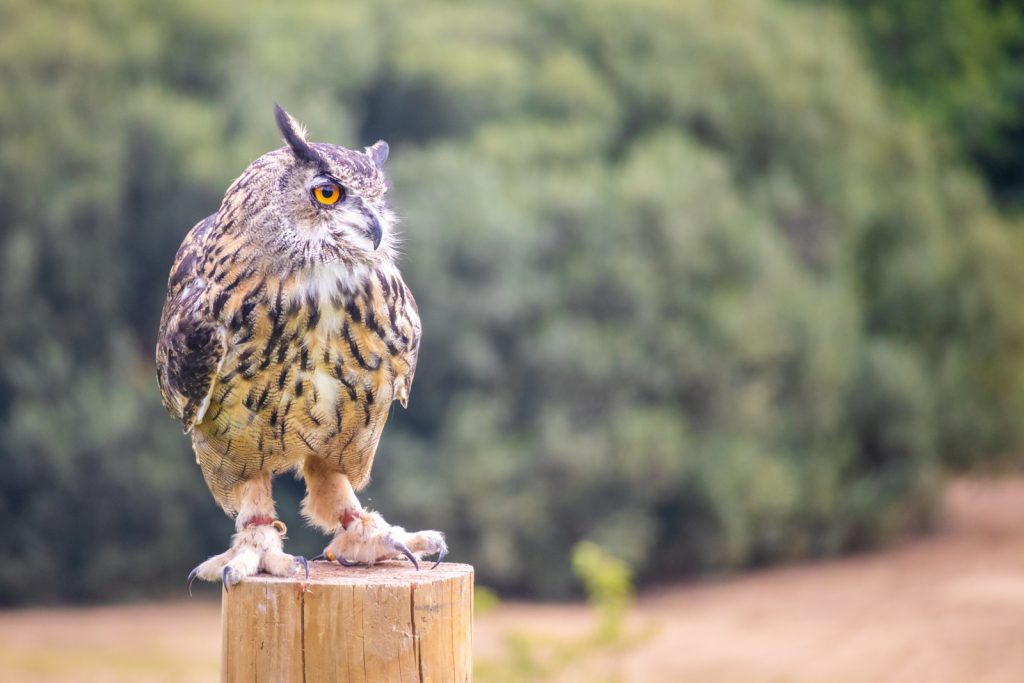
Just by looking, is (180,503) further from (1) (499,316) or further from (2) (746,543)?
(2) (746,543)

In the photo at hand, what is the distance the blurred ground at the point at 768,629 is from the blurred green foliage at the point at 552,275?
49 cm

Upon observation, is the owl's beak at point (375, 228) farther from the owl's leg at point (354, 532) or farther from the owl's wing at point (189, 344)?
the owl's leg at point (354, 532)

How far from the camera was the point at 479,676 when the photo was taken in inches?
253

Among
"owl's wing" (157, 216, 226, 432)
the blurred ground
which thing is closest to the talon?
"owl's wing" (157, 216, 226, 432)

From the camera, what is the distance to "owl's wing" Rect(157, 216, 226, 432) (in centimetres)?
279

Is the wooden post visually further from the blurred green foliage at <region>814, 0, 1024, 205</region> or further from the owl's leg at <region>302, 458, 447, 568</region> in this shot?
the blurred green foliage at <region>814, 0, 1024, 205</region>

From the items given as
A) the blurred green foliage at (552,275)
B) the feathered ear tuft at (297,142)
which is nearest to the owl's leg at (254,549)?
the feathered ear tuft at (297,142)

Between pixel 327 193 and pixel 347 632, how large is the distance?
0.94 meters

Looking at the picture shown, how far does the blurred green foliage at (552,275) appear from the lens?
9672mm

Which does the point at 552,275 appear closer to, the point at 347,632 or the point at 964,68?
the point at 964,68

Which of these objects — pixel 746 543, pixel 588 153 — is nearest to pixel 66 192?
pixel 588 153

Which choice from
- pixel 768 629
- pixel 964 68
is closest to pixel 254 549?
pixel 768 629

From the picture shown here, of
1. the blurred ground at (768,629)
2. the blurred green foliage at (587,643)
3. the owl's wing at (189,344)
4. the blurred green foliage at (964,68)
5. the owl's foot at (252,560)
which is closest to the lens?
the owl's foot at (252,560)

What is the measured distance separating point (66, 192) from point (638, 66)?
552 cm
